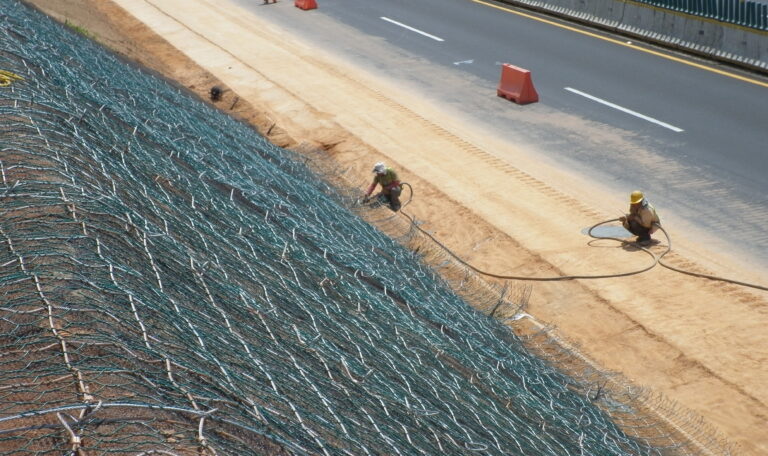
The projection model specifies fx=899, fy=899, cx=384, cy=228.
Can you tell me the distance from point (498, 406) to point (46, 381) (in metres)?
3.86

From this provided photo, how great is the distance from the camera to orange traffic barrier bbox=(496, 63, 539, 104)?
18.5 meters

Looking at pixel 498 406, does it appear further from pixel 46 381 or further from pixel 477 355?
pixel 46 381

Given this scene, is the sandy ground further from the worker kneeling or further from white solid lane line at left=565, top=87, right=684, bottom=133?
white solid lane line at left=565, top=87, right=684, bottom=133

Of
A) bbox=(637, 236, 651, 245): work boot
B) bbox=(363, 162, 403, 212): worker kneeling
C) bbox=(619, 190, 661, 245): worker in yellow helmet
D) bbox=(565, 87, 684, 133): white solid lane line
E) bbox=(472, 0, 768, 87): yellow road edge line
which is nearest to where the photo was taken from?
bbox=(619, 190, 661, 245): worker in yellow helmet

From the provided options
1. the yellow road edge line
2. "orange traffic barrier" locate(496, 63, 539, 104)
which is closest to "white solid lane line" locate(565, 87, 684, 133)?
"orange traffic barrier" locate(496, 63, 539, 104)

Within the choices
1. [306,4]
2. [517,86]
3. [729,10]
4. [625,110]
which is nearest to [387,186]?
[517,86]

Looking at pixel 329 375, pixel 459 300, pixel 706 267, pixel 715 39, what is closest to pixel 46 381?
pixel 329 375

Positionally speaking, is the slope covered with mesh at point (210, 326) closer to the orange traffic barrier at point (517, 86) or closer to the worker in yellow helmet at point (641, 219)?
the worker in yellow helmet at point (641, 219)

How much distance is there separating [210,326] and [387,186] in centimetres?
773

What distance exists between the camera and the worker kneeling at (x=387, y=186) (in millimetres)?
13930

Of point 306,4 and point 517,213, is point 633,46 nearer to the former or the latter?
point 517,213

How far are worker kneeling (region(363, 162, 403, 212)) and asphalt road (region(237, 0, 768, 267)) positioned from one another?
3.34 metres

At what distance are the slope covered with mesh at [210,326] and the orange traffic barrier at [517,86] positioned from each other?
26.3 feet

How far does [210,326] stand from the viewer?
6.55 m
